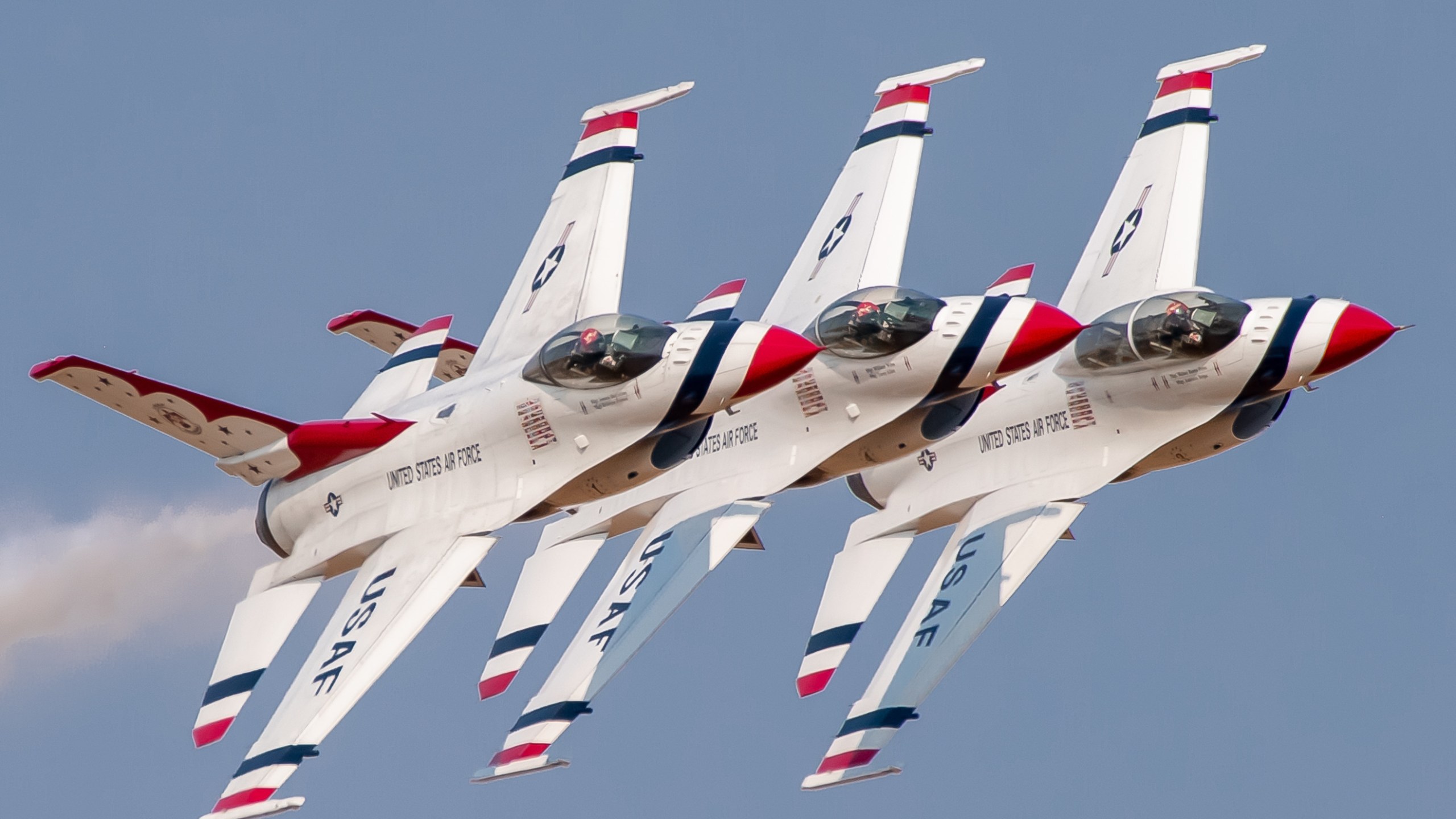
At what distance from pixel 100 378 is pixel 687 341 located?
8190mm

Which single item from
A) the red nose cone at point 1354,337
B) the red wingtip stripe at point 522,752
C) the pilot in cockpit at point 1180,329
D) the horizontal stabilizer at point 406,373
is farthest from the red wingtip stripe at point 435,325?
the red nose cone at point 1354,337

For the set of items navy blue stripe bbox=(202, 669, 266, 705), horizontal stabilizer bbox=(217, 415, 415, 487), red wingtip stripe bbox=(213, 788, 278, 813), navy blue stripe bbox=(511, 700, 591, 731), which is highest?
horizontal stabilizer bbox=(217, 415, 415, 487)

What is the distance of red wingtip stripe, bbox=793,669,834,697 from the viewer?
128ft

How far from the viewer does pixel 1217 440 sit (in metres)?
39.6

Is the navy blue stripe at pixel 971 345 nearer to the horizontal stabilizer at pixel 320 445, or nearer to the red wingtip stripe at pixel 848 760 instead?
the red wingtip stripe at pixel 848 760

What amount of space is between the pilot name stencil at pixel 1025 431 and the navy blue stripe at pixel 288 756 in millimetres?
11123

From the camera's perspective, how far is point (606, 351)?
37250mm

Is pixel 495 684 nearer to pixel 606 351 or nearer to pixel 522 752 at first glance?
pixel 522 752

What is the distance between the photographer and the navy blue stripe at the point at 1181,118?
44312mm

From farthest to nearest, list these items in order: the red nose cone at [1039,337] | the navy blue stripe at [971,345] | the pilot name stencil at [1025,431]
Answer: the pilot name stencil at [1025,431] < the navy blue stripe at [971,345] < the red nose cone at [1039,337]

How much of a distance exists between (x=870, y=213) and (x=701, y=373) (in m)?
7.19

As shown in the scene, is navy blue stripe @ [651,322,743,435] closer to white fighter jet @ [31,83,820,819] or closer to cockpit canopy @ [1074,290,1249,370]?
white fighter jet @ [31,83,820,819]

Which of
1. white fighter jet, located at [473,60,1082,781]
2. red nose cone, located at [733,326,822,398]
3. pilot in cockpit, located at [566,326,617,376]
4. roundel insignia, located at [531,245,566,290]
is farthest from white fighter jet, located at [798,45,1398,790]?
roundel insignia, located at [531,245,566,290]

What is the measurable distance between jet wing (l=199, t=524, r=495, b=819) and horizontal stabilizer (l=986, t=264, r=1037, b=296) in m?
10.0
